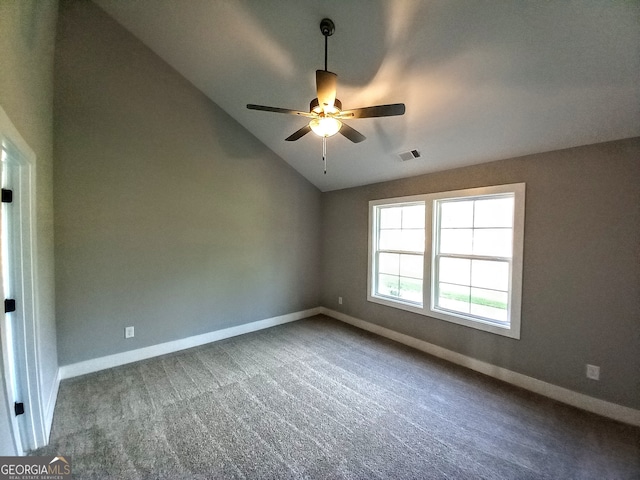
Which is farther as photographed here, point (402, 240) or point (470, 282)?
point (402, 240)

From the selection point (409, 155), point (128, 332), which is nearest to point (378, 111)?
point (409, 155)

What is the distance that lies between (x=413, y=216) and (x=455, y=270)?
36.9 inches

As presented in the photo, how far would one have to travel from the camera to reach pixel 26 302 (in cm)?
176

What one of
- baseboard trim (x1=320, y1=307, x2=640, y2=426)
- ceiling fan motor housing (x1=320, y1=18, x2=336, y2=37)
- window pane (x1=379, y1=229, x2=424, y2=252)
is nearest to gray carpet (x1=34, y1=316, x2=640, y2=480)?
baseboard trim (x1=320, y1=307, x2=640, y2=426)

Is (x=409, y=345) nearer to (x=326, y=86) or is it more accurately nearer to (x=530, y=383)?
(x=530, y=383)

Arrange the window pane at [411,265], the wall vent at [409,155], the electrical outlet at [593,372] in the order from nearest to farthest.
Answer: the electrical outlet at [593,372] → the wall vent at [409,155] → the window pane at [411,265]

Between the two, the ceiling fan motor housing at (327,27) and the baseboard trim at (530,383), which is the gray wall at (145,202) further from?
the baseboard trim at (530,383)

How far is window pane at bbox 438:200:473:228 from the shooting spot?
3188mm

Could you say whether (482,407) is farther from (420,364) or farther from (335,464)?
(335,464)

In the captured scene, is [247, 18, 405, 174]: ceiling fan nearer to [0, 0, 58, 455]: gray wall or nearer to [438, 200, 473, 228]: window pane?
[0, 0, 58, 455]: gray wall

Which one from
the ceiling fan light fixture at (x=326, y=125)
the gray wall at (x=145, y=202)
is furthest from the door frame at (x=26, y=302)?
the ceiling fan light fixture at (x=326, y=125)

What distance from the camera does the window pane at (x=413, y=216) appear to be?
3.65 m

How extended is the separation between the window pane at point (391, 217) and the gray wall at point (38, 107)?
3843 millimetres

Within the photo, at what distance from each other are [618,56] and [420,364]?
10.2ft
